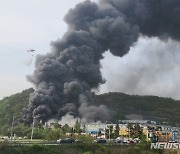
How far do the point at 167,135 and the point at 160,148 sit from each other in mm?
49261

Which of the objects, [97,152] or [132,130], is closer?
[97,152]

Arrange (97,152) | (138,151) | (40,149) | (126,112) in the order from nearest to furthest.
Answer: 1. (40,149)
2. (97,152)
3. (138,151)
4. (126,112)

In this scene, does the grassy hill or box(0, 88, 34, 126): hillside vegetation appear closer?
box(0, 88, 34, 126): hillside vegetation

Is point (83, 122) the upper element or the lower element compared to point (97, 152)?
upper

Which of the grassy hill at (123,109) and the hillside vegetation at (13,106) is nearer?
the hillside vegetation at (13,106)

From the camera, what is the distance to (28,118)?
113375mm

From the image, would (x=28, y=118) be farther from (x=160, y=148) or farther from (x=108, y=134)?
(x=160, y=148)

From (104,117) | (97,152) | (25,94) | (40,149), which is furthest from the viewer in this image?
(25,94)

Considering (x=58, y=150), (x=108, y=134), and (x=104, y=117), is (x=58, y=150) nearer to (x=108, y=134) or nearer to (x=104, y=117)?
(x=108, y=134)

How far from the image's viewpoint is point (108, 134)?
98688mm

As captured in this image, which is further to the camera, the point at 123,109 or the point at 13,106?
the point at 123,109

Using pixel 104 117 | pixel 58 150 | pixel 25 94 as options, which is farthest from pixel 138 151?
pixel 25 94

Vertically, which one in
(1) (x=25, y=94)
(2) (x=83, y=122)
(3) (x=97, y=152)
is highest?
(1) (x=25, y=94)

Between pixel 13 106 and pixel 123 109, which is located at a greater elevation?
pixel 13 106
